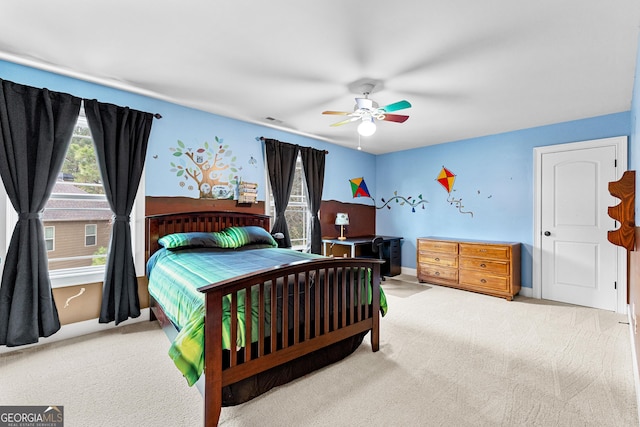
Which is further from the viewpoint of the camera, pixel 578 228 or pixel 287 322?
pixel 578 228

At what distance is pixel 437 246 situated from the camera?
4750mm

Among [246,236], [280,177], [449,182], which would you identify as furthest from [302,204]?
[449,182]

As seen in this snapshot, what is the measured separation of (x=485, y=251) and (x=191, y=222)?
4.00 m

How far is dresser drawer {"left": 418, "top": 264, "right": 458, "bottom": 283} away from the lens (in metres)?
4.57

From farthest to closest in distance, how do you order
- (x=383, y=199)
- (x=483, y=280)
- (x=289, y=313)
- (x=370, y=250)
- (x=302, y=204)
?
1. (x=383, y=199)
2. (x=370, y=250)
3. (x=302, y=204)
4. (x=483, y=280)
5. (x=289, y=313)

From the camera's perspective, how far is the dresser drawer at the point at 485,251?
4.07 metres

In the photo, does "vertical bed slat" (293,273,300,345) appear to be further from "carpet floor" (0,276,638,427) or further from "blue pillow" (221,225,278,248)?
"blue pillow" (221,225,278,248)

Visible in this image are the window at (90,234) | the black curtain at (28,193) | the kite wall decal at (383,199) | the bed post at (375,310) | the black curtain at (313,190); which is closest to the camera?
the black curtain at (28,193)

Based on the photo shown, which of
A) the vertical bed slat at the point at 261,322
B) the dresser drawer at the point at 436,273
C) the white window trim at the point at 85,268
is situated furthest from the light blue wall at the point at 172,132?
the dresser drawer at the point at 436,273

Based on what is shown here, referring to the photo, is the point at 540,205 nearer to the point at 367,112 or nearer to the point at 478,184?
the point at 478,184

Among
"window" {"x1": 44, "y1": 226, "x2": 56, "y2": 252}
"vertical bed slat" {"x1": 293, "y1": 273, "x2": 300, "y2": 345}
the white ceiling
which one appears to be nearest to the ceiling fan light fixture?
the white ceiling

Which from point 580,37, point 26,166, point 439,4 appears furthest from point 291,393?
point 580,37

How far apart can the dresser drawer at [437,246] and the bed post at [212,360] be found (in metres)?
3.90

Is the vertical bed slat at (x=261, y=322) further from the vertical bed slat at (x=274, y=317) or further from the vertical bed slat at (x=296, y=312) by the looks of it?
the vertical bed slat at (x=296, y=312)
